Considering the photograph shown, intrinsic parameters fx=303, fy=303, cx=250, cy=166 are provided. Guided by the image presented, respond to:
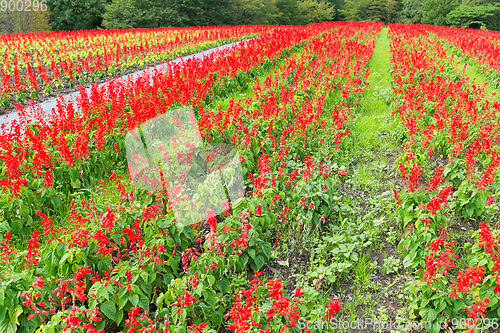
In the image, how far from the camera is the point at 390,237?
395 centimetres

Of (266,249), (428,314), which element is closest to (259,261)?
(266,249)

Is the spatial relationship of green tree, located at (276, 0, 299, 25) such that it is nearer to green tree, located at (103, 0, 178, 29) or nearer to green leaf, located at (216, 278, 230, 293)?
green tree, located at (103, 0, 178, 29)

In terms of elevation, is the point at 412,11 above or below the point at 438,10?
above

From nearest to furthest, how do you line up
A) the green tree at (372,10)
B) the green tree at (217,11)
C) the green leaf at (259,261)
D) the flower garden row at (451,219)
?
1. the flower garden row at (451,219)
2. the green leaf at (259,261)
3. the green tree at (217,11)
4. the green tree at (372,10)

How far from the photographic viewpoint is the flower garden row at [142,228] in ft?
8.00

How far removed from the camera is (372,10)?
2063 inches

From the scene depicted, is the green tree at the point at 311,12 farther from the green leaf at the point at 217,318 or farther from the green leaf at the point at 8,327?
the green leaf at the point at 8,327

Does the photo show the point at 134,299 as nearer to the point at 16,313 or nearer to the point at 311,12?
the point at 16,313

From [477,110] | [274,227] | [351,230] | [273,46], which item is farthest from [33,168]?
[273,46]

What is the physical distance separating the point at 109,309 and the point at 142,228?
1134 mm

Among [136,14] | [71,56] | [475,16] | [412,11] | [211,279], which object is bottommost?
[211,279]

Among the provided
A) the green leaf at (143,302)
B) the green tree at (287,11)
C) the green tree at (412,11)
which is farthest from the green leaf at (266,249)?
the green tree at (412,11)

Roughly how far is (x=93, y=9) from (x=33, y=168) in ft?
126

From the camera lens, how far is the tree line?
3278 centimetres
